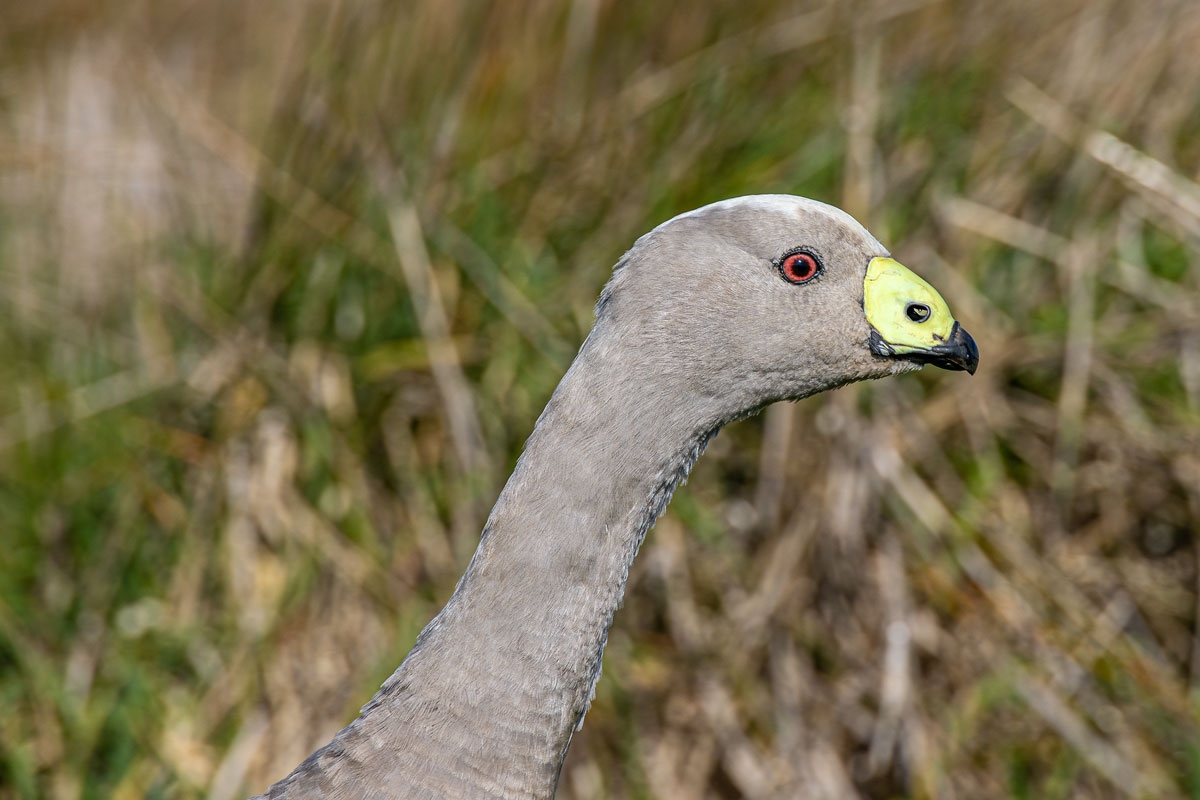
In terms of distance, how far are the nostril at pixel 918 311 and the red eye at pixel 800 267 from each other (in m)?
0.16

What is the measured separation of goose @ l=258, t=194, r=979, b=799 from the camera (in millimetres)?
1867

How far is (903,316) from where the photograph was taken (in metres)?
2.10

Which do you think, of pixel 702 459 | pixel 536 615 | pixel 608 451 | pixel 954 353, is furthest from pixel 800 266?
pixel 702 459

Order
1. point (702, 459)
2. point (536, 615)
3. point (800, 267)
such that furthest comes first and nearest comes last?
point (702, 459), point (800, 267), point (536, 615)

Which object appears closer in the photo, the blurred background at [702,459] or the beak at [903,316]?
the beak at [903,316]

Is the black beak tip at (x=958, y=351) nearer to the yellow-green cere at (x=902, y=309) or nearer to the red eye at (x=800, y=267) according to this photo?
the yellow-green cere at (x=902, y=309)

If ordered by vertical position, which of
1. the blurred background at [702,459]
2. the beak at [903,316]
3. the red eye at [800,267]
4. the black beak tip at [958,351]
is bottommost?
the blurred background at [702,459]

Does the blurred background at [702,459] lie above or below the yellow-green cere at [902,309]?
below

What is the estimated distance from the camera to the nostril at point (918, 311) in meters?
2.09

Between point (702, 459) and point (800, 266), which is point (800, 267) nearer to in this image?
point (800, 266)

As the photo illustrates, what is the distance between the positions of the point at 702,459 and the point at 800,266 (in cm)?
164

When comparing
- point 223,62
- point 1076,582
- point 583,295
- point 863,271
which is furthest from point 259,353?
point 223,62

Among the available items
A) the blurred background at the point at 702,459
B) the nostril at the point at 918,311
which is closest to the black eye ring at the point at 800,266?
the nostril at the point at 918,311

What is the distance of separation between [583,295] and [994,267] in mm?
1266
